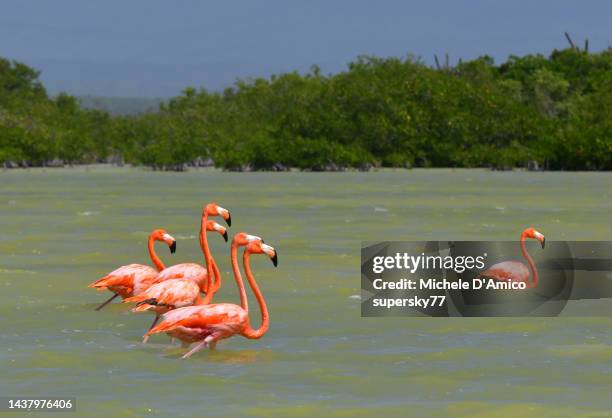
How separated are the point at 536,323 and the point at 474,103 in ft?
198

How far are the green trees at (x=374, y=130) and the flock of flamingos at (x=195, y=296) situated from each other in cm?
5246

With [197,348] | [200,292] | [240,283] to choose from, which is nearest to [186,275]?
[200,292]

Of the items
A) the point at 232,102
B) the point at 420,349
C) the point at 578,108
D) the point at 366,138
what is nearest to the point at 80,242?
the point at 420,349

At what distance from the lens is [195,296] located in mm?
11305

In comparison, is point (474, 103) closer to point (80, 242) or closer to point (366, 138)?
point (366, 138)

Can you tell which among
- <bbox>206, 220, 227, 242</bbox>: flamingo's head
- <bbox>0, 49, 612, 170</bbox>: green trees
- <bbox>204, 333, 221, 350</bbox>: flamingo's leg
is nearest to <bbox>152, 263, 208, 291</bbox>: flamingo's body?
<bbox>206, 220, 227, 242</bbox>: flamingo's head

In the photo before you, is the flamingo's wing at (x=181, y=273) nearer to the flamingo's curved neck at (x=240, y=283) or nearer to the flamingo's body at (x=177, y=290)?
the flamingo's body at (x=177, y=290)

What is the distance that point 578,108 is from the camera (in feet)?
244

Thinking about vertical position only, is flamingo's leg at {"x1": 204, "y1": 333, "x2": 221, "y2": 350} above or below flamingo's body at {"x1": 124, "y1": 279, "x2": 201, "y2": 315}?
below

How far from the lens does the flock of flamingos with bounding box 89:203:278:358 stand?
10.1 m

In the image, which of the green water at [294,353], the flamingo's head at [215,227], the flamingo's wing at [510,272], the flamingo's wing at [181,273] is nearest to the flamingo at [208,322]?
the green water at [294,353]

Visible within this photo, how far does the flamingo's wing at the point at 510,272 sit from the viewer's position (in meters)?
13.5

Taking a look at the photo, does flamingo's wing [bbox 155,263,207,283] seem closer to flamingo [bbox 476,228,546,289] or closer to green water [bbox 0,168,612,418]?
green water [bbox 0,168,612,418]

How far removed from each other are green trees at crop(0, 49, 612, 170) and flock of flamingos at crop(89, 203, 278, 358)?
52455mm
